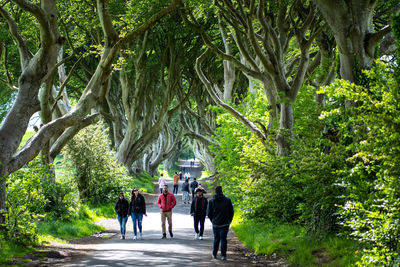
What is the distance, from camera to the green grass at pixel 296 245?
7.56m

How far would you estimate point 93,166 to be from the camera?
1908 cm

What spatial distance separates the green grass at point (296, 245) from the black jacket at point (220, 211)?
4.10 feet

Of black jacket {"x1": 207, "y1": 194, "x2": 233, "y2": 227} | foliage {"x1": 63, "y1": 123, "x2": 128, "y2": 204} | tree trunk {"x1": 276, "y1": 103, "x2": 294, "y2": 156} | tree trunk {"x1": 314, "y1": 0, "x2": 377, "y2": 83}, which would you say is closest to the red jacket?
tree trunk {"x1": 276, "y1": 103, "x2": 294, "y2": 156}

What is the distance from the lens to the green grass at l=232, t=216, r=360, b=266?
7.56 meters

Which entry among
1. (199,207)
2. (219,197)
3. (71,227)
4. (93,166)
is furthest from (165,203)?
(93,166)

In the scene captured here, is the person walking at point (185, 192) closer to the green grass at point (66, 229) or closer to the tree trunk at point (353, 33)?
the green grass at point (66, 229)

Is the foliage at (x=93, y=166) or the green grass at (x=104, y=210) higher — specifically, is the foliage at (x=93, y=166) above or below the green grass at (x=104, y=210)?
above

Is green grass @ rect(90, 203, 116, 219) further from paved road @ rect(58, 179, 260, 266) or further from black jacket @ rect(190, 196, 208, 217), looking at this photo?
black jacket @ rect(190, 196, 208, 217)

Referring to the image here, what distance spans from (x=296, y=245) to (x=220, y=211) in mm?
1705

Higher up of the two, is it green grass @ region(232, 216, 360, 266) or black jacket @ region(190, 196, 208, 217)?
black jacket @ region(190, 196, 208, 217)

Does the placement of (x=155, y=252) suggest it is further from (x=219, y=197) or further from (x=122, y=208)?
(x=122, y=208)

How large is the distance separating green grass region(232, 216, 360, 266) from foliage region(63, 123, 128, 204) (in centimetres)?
849

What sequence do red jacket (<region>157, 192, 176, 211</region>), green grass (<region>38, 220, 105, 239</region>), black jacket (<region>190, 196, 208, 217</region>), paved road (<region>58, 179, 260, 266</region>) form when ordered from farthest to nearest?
1. red jacket (<region>157, 192, 176, 211</region>)
2. black jacket (<region>190, 196, 208, 217</region>)
3. green grass (<region>38, 220, 105, 239</region>)
4. paved road (<region>58, 179, 260, 266</region>)

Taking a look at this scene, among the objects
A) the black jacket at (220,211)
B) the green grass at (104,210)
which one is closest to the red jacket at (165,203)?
the black jacket at (220,211)
